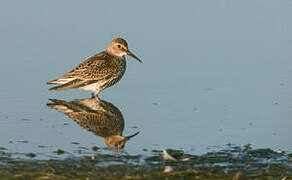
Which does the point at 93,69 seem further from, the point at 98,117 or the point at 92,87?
the point at 98,117

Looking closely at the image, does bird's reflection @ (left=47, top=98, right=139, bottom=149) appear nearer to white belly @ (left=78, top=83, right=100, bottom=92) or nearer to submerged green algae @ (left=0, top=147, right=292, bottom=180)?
white belly @ (left=78, top=83, right=100, bottom=92)

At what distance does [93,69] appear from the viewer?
1246 centimetres

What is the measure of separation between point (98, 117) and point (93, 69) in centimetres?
252

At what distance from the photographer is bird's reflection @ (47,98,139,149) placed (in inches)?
356

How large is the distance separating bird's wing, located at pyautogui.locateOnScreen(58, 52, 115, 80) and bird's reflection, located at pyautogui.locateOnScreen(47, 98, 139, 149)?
916 mm

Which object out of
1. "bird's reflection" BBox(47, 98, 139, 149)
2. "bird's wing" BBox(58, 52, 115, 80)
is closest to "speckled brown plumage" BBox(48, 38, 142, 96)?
"bird's wing" BBox(58, 52, 115, 80)

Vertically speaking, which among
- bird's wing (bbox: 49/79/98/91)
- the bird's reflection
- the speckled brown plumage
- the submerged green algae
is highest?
the speckled brown plumage

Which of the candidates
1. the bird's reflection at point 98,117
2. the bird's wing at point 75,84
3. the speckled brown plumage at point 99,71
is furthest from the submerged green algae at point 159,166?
the speckled brown plumage at point 99,71

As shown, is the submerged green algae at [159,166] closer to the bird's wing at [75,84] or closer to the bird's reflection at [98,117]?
the bird's reflection at [98,117]

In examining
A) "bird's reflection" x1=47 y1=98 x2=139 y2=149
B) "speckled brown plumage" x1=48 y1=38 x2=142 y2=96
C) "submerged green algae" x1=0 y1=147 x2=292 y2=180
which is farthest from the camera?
"speckled brown plumage" x1=48 y1=38 x2=142 y2=96

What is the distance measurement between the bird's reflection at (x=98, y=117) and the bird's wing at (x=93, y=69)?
0.92m

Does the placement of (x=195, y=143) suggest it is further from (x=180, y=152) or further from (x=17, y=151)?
(x=17, y=151)

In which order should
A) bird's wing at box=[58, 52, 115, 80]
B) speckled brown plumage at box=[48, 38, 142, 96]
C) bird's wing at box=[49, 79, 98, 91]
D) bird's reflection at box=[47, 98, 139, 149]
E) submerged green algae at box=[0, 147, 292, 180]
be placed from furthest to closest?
bird's wing at box=[58, 52, 115, 80]
speckled brown plumage at box=[48, 38, 142, 96]
bird's wing at box=[49, 79, 98, 91]
bird's reflection at box=[47, 98, 139, 149]
submerged green algae at box=[0, 147, 292, 180]

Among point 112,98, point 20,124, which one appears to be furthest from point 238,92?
point 20,124
